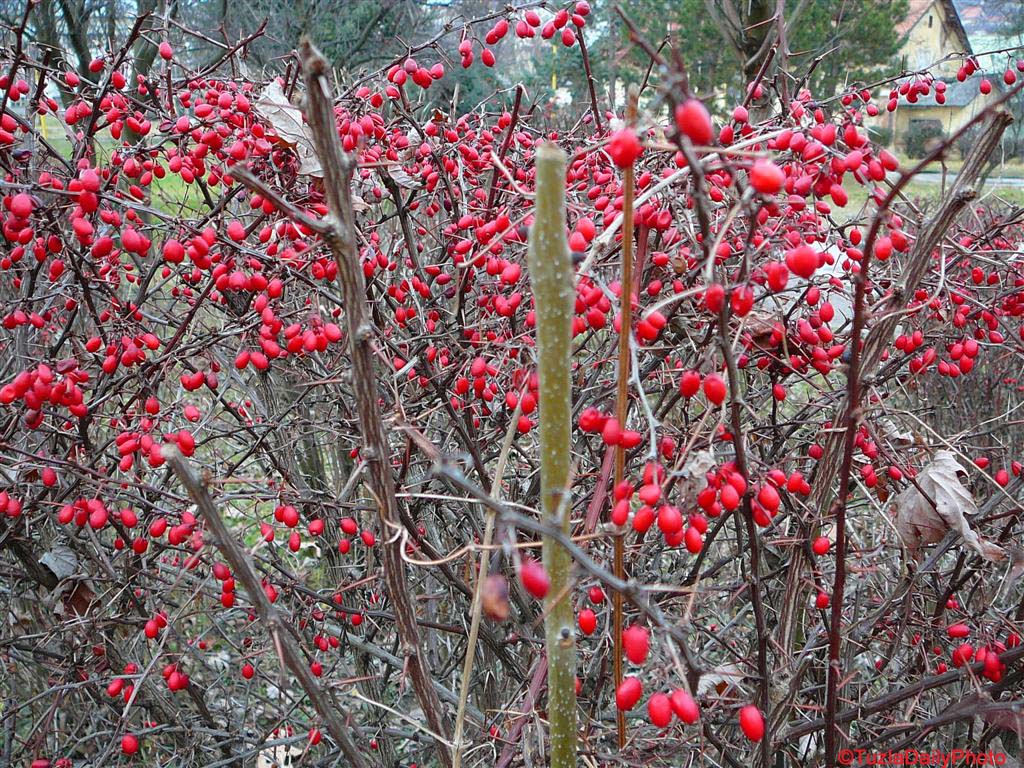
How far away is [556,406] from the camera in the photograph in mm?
1013

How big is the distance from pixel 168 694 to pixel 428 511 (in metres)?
1.08

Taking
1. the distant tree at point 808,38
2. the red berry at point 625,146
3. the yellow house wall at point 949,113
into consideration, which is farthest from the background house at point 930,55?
the red berry at point 625,146

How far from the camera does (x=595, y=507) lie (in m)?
1.36

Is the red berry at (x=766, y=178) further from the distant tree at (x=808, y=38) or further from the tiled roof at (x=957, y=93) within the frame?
the distant tree at (x=808, y=38)

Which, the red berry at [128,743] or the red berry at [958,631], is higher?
the red berry at [958,631]

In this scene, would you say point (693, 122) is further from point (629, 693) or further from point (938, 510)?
point (938, 510)

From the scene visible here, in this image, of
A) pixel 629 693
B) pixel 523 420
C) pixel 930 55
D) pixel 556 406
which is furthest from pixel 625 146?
pixel 930 55

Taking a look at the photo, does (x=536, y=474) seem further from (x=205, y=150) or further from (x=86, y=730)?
(x=86, y=730)

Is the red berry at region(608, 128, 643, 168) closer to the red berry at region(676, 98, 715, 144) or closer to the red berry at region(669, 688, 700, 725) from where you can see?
the red berry at region(676, 98, 715, 144)

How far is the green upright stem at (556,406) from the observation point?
3.02 ft

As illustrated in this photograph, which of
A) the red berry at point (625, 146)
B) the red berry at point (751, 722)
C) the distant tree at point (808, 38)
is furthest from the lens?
the distant tree at point (808, 38)

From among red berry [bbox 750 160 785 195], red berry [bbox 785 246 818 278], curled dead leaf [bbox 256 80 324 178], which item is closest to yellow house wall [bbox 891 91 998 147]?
red berry [bbox 785 246 818 278]

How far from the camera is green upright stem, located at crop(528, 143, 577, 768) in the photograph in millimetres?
922

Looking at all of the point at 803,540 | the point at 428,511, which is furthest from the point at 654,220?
the point at 428,511
